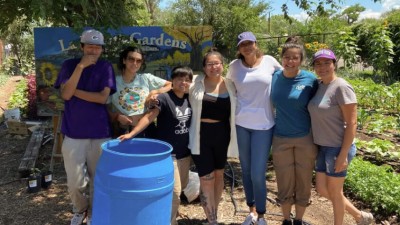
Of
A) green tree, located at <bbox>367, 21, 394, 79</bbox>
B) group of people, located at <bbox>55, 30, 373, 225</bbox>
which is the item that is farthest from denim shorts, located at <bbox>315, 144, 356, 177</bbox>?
green tree, located at <bbox>367, 21, 394, 79</bbox>

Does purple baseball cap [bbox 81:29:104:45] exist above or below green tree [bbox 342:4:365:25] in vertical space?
below

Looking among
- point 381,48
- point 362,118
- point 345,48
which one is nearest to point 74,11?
point 362,118

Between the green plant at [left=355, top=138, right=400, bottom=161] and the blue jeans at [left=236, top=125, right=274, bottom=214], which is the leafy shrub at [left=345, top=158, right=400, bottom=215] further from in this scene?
the blue jeans at [left=236, top=125, right=274, bottom=214]

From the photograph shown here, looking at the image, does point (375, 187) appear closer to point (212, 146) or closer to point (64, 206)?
point (212, 146)

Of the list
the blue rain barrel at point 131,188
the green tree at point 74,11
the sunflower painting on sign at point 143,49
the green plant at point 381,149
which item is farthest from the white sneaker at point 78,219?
the green plant at point 381,149

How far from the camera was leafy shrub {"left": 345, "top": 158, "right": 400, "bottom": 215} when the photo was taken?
397cm

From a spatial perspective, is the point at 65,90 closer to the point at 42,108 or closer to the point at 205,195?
the point at 205,195

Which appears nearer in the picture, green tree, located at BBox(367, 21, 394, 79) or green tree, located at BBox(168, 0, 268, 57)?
green tree, located at BBox(367, 21, 394, 79)

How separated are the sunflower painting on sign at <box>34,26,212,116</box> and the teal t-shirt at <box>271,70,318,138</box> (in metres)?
2.32

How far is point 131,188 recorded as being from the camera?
240 cm

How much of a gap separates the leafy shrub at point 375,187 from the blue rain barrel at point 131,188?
2.60 meters

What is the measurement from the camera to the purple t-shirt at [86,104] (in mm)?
3215

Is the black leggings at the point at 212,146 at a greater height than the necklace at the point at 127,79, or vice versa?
the necklace at the point at 127,79

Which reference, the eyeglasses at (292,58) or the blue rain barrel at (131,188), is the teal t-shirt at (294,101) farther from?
the blue rain barrel at (131,188)
